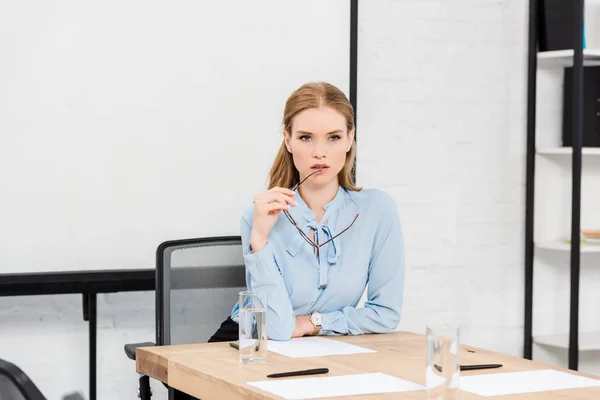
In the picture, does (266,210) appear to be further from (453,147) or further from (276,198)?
(453,147)

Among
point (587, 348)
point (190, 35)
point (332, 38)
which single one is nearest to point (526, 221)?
Result: point (587, 348)

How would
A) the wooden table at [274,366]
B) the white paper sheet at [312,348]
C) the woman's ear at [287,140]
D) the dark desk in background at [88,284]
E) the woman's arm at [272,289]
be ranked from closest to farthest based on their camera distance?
the wooden table at [274,366], the white paper sheet at [312,348], the woman's arm at [272,289], the woman's ear at [287,140], the dark desk in background at [88,284]

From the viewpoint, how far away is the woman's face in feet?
7.22

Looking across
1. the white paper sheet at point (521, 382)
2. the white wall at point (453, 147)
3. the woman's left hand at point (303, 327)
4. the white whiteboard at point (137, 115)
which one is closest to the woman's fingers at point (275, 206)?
the woman's left hand at point (303, 327)

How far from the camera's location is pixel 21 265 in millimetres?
2697

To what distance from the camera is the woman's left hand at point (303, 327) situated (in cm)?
213

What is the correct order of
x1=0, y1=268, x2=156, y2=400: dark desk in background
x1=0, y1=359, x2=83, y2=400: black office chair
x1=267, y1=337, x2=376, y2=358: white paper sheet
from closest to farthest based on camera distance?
x1=0, y1=359, x2=83, y2=400: black office chair
x1=267, y1=337, x2=376, y2=358: white paper sheet
x1=0, y1=268, x2=156, y2=400: dark desk in background

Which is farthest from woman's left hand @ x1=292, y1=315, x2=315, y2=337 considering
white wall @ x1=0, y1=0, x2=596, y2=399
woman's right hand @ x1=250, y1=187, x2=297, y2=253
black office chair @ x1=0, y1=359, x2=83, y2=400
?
white wall @ x1=0, y1=0, x2=596, y2=399

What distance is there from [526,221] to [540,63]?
0.63 meters

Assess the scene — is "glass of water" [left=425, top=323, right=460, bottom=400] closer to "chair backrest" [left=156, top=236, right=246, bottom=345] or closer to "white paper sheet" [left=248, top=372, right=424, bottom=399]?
"white paper sheet" [left=248, top=372, right=424, bottom=399]

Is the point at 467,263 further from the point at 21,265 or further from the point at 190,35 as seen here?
the point at 21,265

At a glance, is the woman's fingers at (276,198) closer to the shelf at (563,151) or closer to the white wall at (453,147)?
the white wall at (453,147)

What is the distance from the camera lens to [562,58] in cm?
343

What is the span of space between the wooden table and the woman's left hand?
98mm
